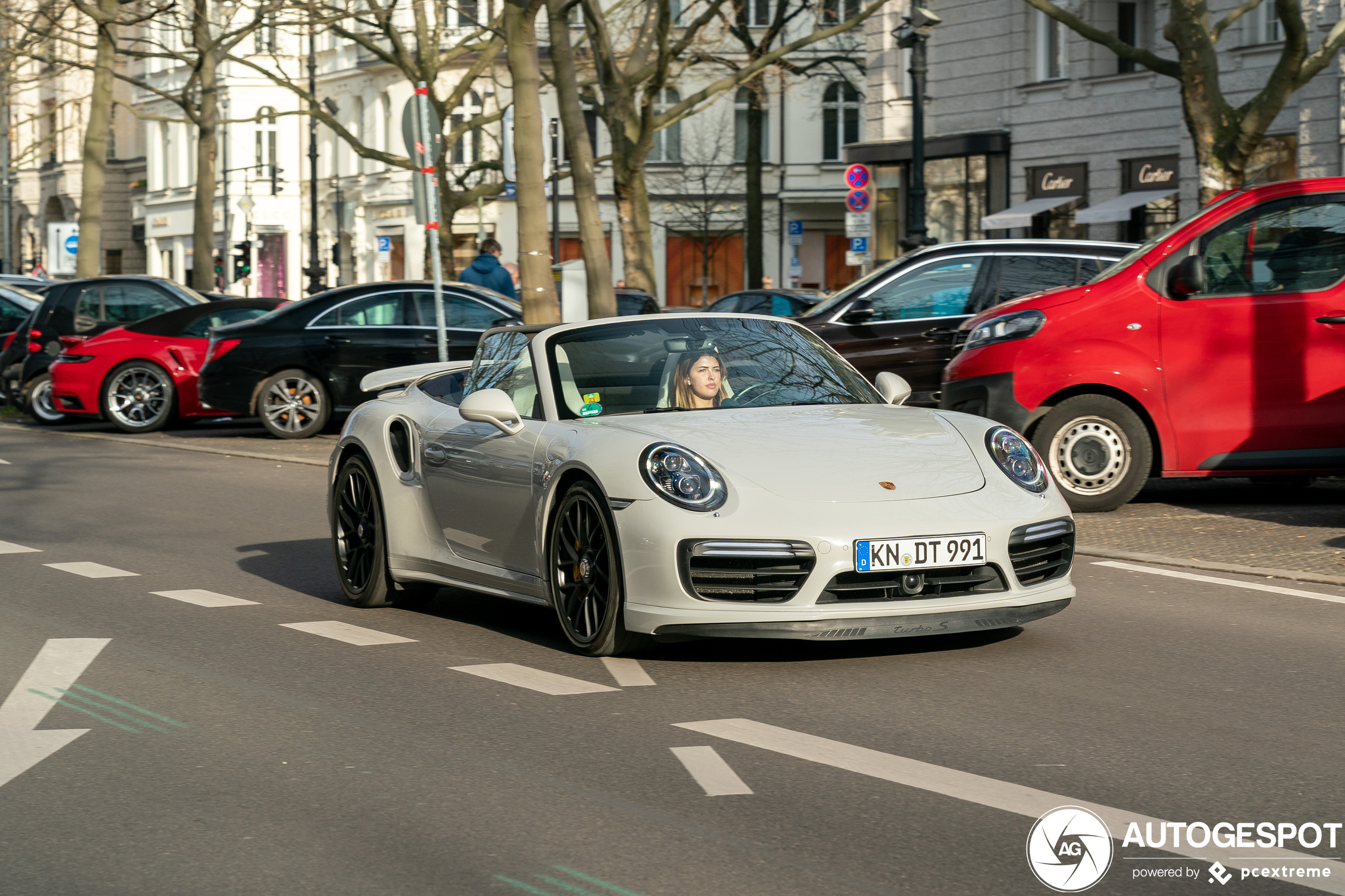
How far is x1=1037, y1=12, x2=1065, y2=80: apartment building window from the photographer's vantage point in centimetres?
3544

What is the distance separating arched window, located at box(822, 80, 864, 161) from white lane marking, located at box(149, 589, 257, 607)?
50226mm

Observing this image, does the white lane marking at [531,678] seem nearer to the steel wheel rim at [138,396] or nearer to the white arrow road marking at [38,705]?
the white arrow road marking at [38,705]

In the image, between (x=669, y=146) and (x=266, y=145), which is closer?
(x=669, y=146)

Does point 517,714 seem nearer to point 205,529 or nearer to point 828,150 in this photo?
point 205,529

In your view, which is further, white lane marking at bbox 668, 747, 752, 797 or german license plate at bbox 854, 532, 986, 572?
german license plate at bbox 854, 532, 986, 572

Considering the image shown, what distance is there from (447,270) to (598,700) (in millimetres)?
31113

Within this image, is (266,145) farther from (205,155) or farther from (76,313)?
(76,313)

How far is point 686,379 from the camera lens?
741 cm

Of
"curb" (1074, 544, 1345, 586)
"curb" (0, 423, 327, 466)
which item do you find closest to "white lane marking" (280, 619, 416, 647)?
"curb" (1074, 544, 1345, 586)

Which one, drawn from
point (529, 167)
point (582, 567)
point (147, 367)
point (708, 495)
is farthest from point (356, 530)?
point (147, 367)

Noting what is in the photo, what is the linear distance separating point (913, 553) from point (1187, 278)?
5443 millimetres

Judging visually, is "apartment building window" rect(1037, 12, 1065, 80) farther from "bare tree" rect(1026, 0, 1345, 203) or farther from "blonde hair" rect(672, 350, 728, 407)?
"blonde hair" rect(672, 350, 728, 407)

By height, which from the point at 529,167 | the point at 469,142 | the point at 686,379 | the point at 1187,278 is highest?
the point at 469,142

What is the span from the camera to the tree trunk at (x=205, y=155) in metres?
32.3
